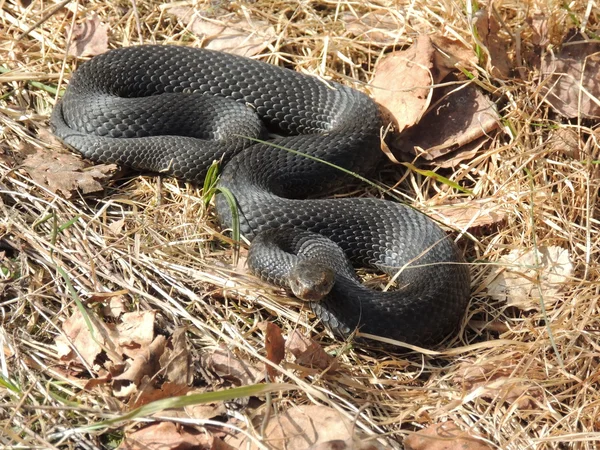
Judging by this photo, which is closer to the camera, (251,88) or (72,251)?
(72,251)

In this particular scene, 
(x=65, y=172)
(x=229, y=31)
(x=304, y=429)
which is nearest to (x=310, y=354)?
(x=304, y=429)

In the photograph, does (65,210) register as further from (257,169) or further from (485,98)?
(485,98)

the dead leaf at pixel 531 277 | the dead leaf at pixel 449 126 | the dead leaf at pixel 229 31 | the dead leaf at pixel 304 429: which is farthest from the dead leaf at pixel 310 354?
the dead leaf at pixel 229 31

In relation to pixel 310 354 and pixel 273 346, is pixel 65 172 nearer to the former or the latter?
pixel 273 346

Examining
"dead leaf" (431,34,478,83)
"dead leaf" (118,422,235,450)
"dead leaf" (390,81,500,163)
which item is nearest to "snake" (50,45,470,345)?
"dead leaf" (390,81,500,163)

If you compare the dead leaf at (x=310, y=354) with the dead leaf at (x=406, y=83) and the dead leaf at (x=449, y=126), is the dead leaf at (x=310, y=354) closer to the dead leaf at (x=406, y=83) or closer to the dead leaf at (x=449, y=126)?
the dead leaf at (x=449, y=126)

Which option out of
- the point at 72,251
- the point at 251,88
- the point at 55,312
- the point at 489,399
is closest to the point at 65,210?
the point at 72,251

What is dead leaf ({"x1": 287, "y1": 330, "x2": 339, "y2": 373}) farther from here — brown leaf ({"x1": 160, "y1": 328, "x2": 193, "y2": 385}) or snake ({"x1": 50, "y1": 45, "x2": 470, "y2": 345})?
brown leaf ({"x1": 160, "y1": 328, "x2": 193, "y2": 385})
